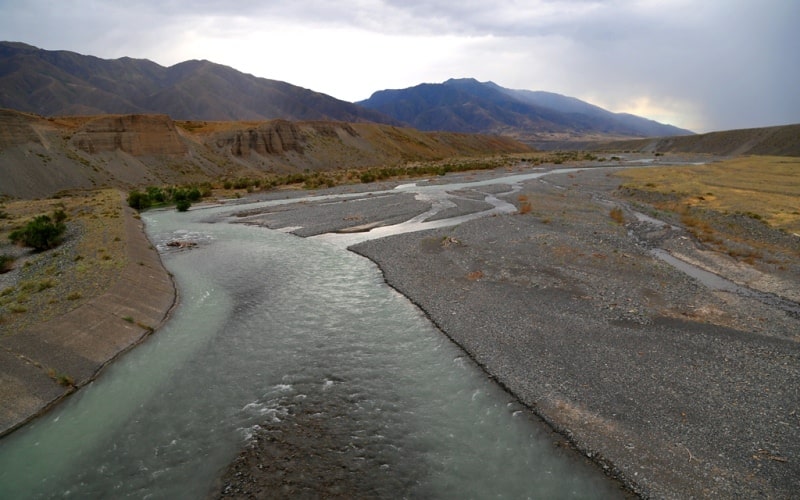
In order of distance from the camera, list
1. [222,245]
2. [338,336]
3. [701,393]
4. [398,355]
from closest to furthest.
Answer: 1. [701,393]
2. [398,355]
3. [338,336]
4. [222,245]

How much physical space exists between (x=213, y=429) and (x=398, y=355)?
6.07 metres

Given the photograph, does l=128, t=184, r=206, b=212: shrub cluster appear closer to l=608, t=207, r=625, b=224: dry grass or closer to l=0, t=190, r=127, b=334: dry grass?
l=0, t=190, r=127, b=334: dry grass

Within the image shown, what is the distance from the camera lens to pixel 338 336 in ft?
51.5

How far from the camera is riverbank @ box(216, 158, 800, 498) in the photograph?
366 inches

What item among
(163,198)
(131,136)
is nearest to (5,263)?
(163,198)

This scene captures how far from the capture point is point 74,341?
45.4 ft

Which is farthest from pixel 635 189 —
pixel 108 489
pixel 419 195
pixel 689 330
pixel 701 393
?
pixel 108 489

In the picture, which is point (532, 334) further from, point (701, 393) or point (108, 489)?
point (108, 489)

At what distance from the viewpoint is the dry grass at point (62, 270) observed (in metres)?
15.2

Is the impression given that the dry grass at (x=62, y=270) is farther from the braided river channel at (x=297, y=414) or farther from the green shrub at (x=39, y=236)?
the braided river channel at (x=297, y=414)

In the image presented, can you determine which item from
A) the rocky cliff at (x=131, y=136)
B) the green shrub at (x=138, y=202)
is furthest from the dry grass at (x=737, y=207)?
the rocky cliff at (x=131, y=136)

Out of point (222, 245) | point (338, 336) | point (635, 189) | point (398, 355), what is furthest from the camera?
point (635, 189)

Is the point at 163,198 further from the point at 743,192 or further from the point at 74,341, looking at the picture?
the point at 743,192

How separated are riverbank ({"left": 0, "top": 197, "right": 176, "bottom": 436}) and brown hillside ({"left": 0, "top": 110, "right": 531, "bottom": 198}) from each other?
44.2m
